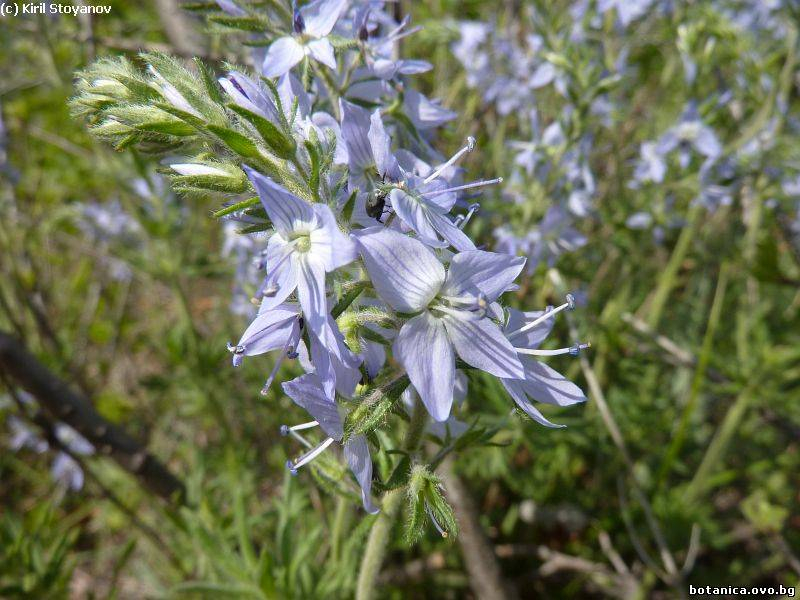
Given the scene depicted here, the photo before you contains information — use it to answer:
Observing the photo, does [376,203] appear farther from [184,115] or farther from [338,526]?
[338,526]

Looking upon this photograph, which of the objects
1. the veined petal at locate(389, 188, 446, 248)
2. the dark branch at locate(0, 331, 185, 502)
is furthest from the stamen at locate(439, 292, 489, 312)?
the dark branch at locate(0, 331, 185, 502)

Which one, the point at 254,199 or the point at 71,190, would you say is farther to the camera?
the point at 71,190

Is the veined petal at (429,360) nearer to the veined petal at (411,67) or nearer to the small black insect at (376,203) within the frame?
the small black insect at (376,203)

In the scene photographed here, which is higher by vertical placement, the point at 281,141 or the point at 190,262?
the point at 281,141

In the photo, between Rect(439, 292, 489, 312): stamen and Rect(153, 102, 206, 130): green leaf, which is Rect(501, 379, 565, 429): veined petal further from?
Rect(153, 102, 206, 130): green leaf

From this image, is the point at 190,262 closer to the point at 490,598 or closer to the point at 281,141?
the point at 490,598

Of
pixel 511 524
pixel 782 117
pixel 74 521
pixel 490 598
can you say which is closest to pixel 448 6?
pixel 782 117

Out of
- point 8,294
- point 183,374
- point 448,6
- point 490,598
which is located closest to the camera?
point 490,598
